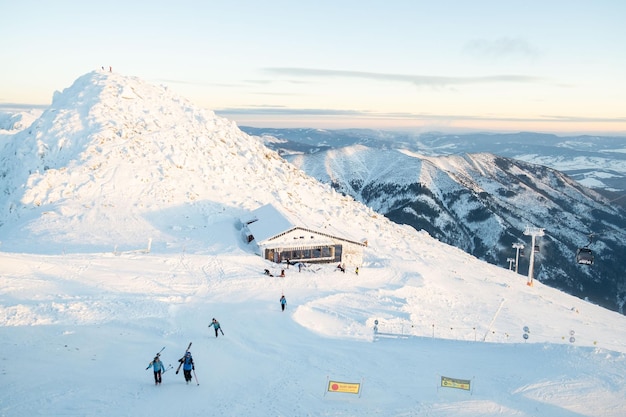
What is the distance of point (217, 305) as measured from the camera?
2852 cm

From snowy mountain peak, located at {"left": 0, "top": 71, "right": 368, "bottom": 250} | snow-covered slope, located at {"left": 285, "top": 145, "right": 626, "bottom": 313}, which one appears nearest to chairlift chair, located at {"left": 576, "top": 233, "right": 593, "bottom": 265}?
snowy mountain peak, located at {"left": 0, "top": 71, "right": 368, "bottom": 250}

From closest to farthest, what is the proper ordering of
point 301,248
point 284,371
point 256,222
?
point 284,371, point 301,248, point 256,222

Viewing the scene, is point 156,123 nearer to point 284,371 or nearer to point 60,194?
point 60,194

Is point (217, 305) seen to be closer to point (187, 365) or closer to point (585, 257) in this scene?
point (187, 365)

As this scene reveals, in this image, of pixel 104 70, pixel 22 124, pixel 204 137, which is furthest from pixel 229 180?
pixel 22 124

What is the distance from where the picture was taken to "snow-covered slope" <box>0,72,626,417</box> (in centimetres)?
1645

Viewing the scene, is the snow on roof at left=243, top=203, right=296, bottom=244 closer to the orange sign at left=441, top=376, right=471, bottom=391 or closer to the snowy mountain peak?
the snowy mountain peak

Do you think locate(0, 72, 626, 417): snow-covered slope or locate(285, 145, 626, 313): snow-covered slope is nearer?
locate(0, 72, 626, 417): snow-covered slope

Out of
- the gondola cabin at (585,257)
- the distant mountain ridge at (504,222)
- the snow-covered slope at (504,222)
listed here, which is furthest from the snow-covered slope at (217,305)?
the distant mountain ridge at (504,222)

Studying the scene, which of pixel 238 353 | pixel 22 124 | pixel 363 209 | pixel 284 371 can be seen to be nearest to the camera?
pixel 284 371

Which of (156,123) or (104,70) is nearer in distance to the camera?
(156,123)

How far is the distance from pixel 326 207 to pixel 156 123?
29212 millimetres

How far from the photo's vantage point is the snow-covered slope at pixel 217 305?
16453mm

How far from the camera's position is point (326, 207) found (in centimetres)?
6469
